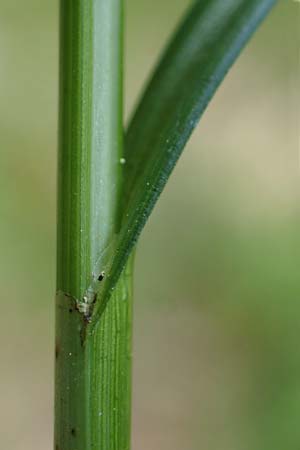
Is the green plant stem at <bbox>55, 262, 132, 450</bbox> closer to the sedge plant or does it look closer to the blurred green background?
the sedge plant

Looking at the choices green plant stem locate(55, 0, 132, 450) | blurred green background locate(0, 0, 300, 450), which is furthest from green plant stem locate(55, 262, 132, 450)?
blurred green background locate(0, 0, 300, 450)

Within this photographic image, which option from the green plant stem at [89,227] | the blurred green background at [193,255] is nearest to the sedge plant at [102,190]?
the green plant stem at [89,227]

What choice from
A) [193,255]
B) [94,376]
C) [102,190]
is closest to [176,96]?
[102,190]

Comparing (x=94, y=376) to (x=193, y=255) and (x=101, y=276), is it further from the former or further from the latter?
(x=193, y=255)

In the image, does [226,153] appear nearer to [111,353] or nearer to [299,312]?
[299,312]

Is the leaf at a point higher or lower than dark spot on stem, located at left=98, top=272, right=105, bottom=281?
higher

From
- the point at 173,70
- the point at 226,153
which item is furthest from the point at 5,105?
the point at 173,70
